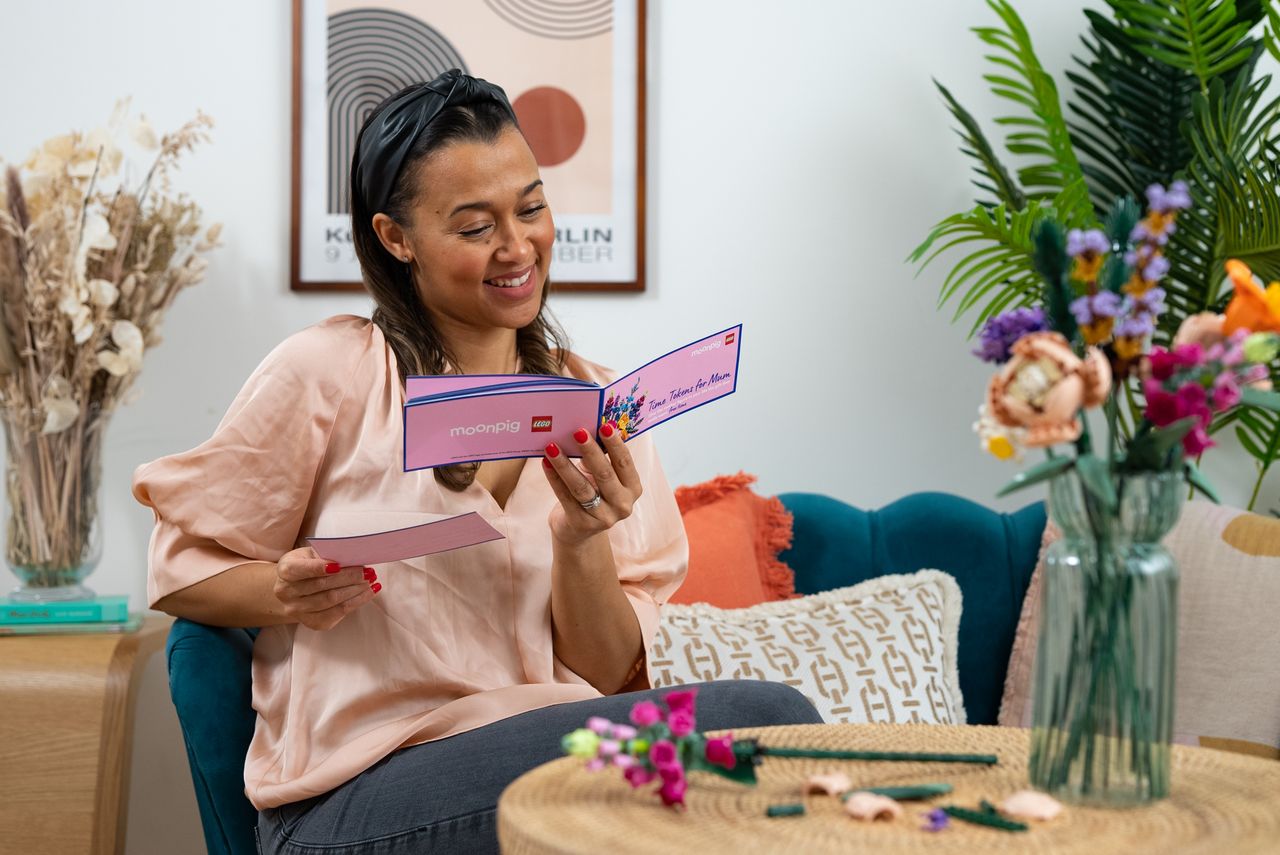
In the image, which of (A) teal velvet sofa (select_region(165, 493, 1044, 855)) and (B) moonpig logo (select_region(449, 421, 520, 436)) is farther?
(A) teal velvet sofa (select_region(165, 493, 1044, 855))

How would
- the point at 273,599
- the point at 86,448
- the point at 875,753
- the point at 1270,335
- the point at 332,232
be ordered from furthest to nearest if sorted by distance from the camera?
the point at 332,232
the point at 86,448
the point at 273,599
the point at 875,753
the point at 1270,335

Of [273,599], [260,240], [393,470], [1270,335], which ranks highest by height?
[260,240]

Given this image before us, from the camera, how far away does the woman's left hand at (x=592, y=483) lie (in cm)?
130

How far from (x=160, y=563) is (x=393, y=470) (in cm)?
27

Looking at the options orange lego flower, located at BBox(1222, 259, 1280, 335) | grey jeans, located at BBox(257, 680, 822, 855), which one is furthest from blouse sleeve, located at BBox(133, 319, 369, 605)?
orange lego flower, located at BBox(1222, 259, 1280, 335)

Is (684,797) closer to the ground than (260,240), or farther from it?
closer to the ground

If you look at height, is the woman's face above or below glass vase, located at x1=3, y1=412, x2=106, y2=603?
above

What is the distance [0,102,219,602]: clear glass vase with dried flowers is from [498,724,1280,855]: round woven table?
1.31 meters

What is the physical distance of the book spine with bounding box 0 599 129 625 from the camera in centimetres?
199

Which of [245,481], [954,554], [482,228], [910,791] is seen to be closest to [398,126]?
[482,228]

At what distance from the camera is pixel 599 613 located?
1.50m

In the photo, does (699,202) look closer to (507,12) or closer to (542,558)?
(507,12)

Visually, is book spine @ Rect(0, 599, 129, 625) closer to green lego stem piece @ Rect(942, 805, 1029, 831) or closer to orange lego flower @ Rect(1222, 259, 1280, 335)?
green lego stem piece @ Rect(942, 805, 1029, 831)

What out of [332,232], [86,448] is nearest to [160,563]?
[86,448]
